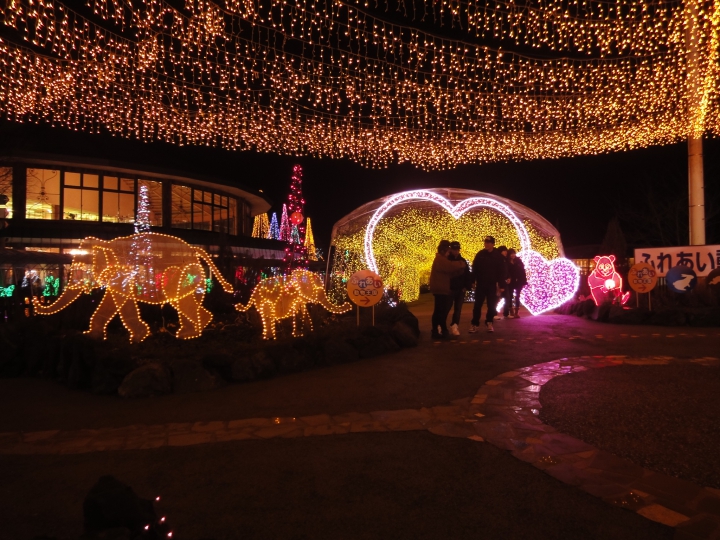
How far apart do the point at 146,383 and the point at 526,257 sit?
413 inches

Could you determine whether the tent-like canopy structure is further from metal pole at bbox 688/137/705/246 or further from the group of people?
metal pole at bbox 688/137/705/246

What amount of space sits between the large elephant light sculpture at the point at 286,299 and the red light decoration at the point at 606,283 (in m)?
7.37

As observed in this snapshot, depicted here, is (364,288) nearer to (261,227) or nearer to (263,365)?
(263,365)

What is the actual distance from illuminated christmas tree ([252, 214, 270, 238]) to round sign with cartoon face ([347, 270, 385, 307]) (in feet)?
98.7

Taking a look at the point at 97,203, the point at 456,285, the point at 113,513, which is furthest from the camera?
the point at 97,203

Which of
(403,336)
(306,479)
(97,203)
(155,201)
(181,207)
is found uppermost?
(155,201)

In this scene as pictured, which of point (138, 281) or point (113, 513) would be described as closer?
point (113, 513)

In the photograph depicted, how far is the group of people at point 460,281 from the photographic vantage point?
923cm

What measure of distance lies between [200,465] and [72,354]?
3.67 metres

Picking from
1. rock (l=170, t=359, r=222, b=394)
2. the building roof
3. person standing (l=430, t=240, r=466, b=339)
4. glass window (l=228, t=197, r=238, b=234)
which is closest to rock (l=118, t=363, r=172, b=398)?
rock (l=170, t=359, r=222, b=394)

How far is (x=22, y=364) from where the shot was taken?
7.57 m

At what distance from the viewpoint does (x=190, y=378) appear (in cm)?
620

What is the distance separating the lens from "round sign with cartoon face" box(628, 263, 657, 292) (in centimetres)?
1177

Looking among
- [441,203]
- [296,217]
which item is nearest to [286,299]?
[296,217]
